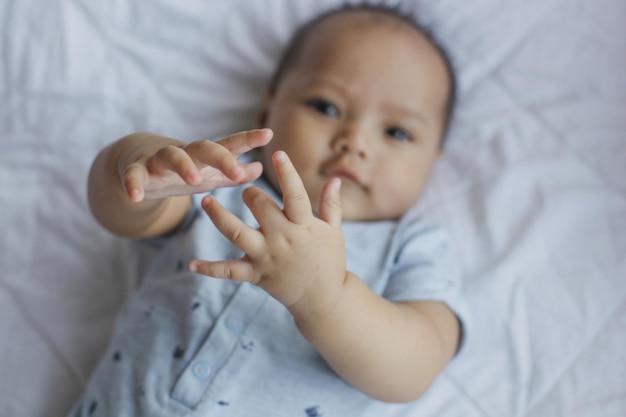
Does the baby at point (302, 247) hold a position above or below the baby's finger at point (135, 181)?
below

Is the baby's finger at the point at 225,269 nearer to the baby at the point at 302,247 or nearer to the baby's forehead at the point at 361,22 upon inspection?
the baby at the point at 302,247

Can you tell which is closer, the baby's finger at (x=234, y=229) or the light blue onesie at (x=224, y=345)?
the baby's finger at (x=234, y=229)

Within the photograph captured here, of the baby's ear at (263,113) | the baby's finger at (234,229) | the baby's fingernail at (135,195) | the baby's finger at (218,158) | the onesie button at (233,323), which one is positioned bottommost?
the onesie button at (233,323)

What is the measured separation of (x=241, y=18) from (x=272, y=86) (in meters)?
0.16

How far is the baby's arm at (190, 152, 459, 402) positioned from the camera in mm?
646

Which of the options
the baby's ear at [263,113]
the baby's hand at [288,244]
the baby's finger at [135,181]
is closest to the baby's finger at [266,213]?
the baby's hand at [288,244]

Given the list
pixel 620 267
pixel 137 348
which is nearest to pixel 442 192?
pixel 620 267

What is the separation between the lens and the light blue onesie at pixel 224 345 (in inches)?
32.4

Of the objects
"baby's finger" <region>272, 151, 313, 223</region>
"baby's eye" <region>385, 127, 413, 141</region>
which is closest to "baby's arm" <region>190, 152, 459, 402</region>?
"baby's finger" <region>272, 151, 313, 223</region>

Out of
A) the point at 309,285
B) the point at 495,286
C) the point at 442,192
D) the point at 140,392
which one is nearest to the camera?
the point at 309,285

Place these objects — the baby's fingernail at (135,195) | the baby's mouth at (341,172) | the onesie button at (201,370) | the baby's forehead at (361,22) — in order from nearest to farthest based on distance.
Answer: the baby's fingernail at (135,195)
the onesie button at (201,370)
the baby's mouth at (341,172)
the baby's forehead at (361,22)

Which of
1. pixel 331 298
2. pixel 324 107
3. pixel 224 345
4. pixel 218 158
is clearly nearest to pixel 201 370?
pixel 224 345

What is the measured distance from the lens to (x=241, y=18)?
1.23m

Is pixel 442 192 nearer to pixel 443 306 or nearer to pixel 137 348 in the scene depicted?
pixel 443 306
